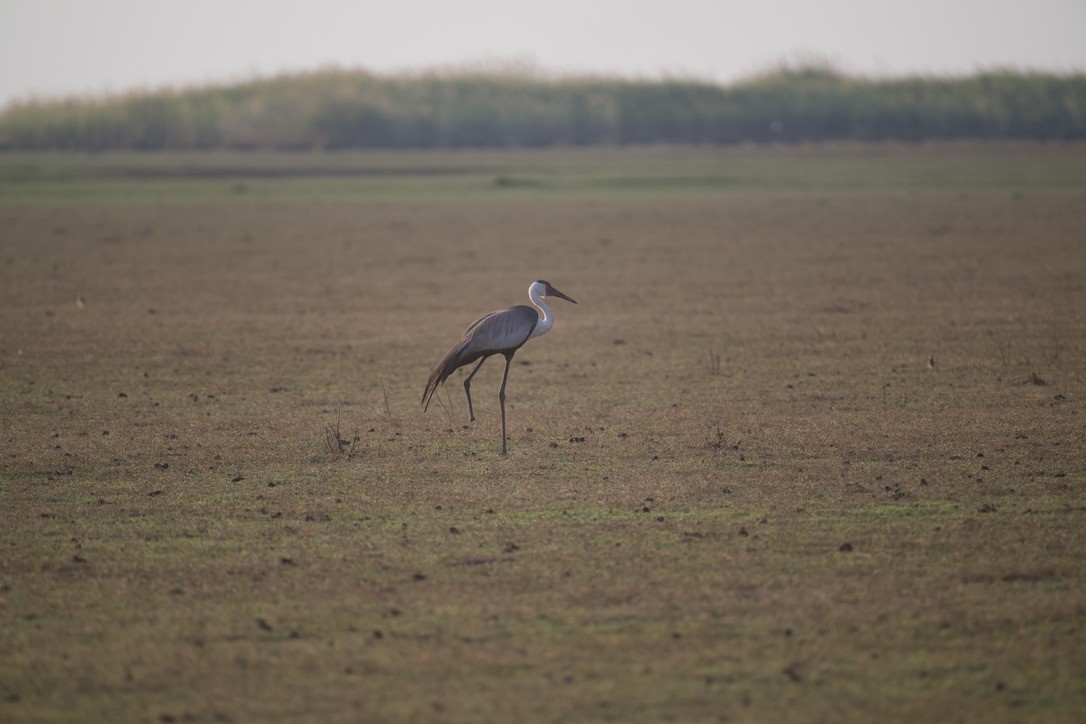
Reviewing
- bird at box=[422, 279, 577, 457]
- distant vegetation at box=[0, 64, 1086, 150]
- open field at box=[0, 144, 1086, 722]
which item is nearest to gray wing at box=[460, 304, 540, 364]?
bird at box=[422, 279, 577, 457]

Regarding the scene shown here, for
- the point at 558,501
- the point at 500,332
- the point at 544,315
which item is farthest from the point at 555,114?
the point at 558,501

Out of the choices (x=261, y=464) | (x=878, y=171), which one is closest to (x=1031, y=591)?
(x=261, y=464)

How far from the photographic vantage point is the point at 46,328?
1485cm

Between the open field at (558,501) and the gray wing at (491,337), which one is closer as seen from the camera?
the open field at (558,501)

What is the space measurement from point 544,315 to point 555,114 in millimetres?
62513

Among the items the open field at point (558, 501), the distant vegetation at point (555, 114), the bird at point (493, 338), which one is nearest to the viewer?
the open field at point (558, 501)

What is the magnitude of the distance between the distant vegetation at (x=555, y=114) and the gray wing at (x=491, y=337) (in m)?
57.7

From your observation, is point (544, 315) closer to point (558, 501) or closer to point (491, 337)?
point (491, 337)

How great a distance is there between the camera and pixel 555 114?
70438 millimetres

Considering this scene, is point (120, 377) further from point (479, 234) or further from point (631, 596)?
point (479, 234)

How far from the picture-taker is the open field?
16.6 feet

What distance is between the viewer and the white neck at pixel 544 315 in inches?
374

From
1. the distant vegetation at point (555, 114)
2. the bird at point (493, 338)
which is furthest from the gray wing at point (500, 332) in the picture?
the distant vegetation at point (555, 114)

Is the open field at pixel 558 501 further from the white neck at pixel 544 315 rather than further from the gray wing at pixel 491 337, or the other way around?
the white neck at pixel 544 315
